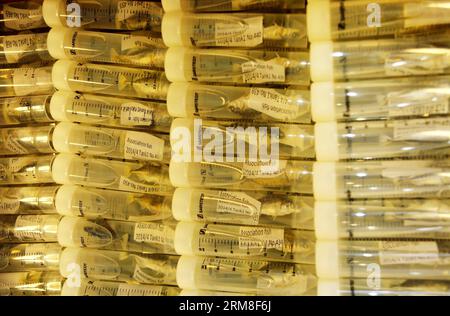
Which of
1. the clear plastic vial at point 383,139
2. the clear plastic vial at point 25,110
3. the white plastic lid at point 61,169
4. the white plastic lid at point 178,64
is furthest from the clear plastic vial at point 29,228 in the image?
the clear plastic vial at point 383,139

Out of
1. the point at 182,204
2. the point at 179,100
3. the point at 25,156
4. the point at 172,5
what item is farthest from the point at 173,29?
the point at 25,156

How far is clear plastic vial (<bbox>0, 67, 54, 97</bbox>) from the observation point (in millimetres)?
1108

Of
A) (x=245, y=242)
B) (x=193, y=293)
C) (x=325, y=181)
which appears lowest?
(x=193, y=293)

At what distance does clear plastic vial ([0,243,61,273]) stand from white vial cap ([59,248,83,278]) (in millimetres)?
45

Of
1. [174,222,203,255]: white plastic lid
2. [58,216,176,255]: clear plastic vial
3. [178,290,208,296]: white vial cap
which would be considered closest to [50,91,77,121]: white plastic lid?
[58,216,176,255]: clear plastic vial

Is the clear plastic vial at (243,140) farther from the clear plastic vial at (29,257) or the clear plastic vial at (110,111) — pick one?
the clear plastic vial at (29,257)

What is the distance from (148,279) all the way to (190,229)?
188mm

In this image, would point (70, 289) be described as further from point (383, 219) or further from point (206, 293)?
point (383, 219)

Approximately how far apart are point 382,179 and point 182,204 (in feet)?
1.48

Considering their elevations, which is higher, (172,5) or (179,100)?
(172,5)

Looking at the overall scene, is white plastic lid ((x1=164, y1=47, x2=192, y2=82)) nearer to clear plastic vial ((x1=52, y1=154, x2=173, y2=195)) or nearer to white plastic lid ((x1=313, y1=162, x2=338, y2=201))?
clear plastic vial ((x1=52, y1=154, x2=173, y2=195))

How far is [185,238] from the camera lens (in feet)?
3.36

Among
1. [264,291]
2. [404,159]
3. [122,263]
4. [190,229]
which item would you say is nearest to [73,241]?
[122,263]

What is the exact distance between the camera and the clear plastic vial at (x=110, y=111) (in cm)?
108
